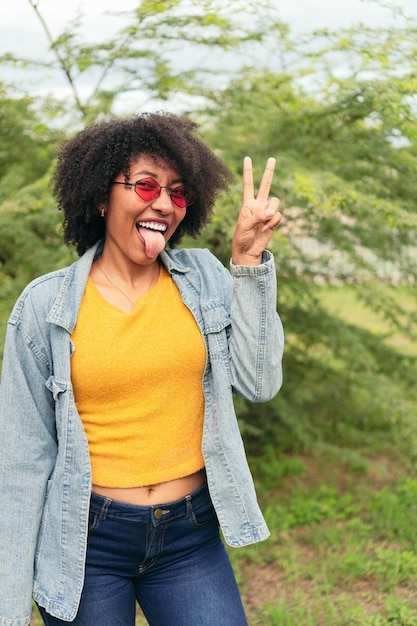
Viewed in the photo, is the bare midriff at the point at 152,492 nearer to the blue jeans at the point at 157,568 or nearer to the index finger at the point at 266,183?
the blue jeans at the point at 157,568

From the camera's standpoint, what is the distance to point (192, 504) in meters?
2.01

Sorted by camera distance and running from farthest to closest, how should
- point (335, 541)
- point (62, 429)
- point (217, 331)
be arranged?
point (335, 541) < point (217, 331) < point (62, 429)

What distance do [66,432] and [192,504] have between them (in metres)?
0.40

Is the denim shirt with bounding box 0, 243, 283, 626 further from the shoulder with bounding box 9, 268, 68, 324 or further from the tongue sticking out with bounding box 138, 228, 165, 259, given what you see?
the tongue sticking out with bounding box 138, 228, 165, 259

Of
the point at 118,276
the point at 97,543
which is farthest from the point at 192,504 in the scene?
the point at 118,276

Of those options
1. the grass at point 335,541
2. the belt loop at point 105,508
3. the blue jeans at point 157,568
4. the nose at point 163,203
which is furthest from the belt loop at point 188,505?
Answer: the grass at point 335,541

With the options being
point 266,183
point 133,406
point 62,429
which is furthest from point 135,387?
point 266,183

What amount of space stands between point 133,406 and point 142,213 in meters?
0.51

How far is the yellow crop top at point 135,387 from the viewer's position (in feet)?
6.28

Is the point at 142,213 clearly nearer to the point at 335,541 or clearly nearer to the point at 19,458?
the point at 19,458

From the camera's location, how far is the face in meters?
1.98

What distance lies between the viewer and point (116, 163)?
6.55 feet

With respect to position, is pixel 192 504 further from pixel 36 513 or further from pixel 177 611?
pixel 36 513

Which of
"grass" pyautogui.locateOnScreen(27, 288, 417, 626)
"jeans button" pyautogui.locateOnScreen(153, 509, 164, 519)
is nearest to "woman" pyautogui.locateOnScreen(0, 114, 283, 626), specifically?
"jeans button" pyautogui.locateOnScreen(153, 509, 164, 519)
